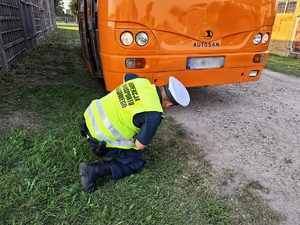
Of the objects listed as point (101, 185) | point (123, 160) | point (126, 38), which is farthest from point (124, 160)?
point (126, 38)

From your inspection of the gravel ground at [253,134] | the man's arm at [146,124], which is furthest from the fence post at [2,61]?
the man's arm at [146,124]

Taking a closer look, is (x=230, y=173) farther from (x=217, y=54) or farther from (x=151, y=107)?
(x=217, y=54)

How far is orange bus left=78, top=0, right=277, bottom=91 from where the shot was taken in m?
2.98

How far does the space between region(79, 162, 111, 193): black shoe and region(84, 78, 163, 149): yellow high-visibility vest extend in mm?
206

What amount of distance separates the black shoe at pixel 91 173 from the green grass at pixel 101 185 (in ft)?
0.23

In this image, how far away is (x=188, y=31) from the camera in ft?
10.7

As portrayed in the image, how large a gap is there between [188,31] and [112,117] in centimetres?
178

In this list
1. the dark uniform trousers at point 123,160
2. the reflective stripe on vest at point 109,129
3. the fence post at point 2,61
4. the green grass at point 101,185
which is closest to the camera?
the green grass at point 101,185

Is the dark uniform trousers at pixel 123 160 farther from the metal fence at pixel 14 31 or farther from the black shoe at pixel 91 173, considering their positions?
the metal fence at pixel 14 31

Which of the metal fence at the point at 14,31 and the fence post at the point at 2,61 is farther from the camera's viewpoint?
the metal fence at the point at 14,31

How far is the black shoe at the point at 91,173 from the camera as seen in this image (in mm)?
2062

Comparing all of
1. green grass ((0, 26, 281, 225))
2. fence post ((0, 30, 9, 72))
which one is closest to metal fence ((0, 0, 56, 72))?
fence post ((0, 30, 9, 72))

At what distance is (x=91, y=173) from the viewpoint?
2.09 metres

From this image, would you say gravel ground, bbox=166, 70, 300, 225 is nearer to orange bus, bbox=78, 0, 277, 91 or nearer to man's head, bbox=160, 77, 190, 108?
orange bus, bbox=78, 0, 277, 91
